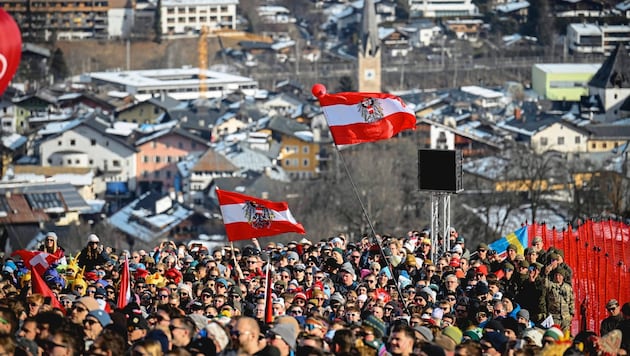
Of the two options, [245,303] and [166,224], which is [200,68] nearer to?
[166,224]

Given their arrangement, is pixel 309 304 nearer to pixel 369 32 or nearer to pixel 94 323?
pixel 94 323

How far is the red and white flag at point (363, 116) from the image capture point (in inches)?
723

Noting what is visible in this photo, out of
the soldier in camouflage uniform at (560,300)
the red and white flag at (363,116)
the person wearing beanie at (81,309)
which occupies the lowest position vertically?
the soldier in camouflage uniform at (560,300)

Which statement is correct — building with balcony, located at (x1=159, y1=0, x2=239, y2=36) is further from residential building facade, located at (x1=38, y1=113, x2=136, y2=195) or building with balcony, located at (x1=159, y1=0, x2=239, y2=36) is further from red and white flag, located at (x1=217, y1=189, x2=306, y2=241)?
red and white flag, located at (x1=217, y1=189, x2=306, y2=241)

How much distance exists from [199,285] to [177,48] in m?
116

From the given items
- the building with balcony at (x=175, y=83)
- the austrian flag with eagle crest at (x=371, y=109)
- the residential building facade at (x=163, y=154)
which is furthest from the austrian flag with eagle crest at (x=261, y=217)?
the building with balcony at (x=175, y=83)

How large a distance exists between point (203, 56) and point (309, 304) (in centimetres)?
11609

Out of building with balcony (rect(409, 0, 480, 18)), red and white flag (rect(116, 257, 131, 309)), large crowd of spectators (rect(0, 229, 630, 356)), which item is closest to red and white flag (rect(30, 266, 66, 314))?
large crowd of spectators (rect(0, 229, 630, 356))

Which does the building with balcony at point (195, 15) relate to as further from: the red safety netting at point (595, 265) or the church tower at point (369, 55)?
the red safety netting at point (595, 265)

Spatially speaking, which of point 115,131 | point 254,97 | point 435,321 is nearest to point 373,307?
point 435,321

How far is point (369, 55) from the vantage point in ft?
399

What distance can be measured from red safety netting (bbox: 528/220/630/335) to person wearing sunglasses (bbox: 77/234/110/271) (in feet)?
13.8

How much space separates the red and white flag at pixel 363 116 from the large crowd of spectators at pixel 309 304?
1.09 metres

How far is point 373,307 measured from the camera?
14898mm
